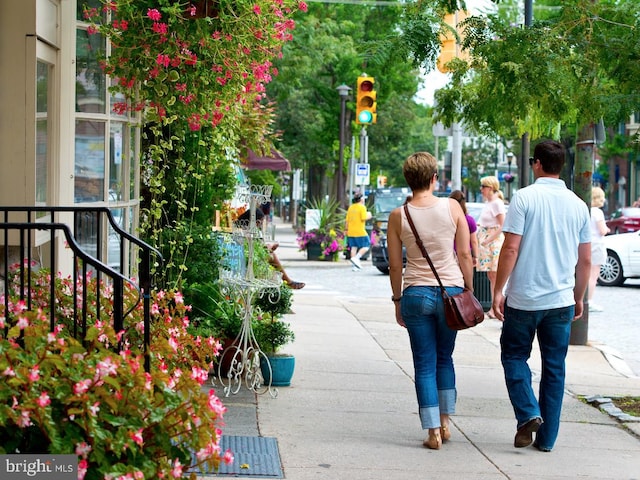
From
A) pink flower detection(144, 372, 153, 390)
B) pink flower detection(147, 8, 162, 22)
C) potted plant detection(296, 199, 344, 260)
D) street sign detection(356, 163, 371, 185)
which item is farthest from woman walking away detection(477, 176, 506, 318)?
street sign detection(356, 163, 371, 185)

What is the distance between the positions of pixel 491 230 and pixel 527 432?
8249 millimetres

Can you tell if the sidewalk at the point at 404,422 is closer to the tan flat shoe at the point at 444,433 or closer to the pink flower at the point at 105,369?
the tan flat shoe at the point at 444,433

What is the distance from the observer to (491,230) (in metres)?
14.9

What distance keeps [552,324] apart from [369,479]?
167cm

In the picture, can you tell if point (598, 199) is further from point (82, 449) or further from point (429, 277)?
point (82, 449)

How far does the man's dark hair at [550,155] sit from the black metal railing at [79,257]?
255cm

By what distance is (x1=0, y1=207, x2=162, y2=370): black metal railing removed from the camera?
175 inches

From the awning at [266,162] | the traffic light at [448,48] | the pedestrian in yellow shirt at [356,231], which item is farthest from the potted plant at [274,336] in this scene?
the pedestrian in yellow shirt at [356,231]

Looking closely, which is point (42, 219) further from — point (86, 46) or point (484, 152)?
point (484, 152)

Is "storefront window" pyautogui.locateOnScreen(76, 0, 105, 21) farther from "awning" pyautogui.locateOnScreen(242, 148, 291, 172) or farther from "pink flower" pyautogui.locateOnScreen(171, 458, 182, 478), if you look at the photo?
"awning" pyautogui.locateOnScreen(242, 148, 291, 172)

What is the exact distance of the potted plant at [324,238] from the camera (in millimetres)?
27031

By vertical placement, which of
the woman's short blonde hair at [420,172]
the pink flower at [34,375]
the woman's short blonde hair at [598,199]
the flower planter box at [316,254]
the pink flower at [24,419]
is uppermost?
the woman's short blonde hair at [420,172]

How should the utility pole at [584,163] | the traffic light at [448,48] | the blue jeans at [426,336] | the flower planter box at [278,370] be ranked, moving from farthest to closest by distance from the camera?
the utility pole at [584,163] < the traffic light at [448,48] < the flower planter box at [278,370] < the blue jeans at [426,336]

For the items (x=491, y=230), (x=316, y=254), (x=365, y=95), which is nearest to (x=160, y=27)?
(x=491, y=230)
